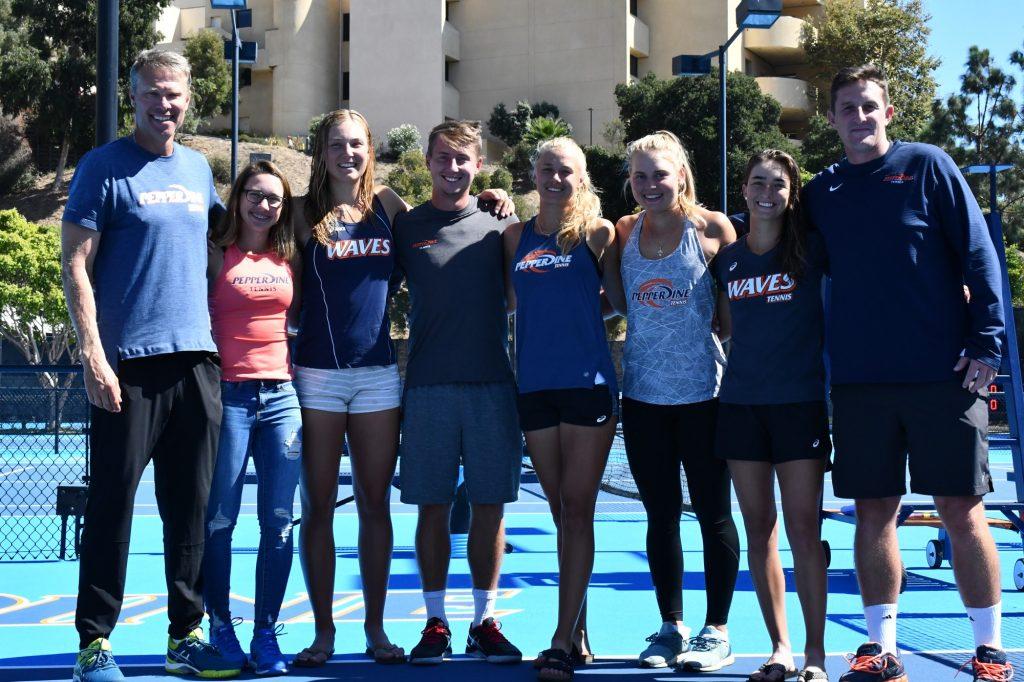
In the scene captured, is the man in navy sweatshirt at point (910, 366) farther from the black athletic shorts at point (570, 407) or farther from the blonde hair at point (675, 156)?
the black athletic shorts at point (570, 407)

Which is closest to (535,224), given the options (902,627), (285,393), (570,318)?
(570,318)

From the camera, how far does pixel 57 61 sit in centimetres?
4612

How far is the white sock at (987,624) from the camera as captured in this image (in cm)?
405

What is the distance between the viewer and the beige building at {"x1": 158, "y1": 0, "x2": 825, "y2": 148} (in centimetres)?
5275

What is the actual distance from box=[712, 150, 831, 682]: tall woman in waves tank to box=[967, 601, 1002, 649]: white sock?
0.54 meters

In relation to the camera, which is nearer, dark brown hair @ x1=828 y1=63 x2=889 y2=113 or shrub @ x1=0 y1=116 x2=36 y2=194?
dark brown hair @ x1=828 y1=63 x2=889 y2=113

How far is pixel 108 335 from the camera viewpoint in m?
4.31

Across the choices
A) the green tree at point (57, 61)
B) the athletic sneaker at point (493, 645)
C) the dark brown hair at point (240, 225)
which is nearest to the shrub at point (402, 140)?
the green tree at point (57, 61)

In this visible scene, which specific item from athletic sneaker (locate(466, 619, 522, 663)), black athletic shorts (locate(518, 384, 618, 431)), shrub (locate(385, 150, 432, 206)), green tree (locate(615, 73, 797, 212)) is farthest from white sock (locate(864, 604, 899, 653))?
shrub (locate(385, 150, 432, 206))

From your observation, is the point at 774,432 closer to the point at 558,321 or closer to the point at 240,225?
the point at 558,321

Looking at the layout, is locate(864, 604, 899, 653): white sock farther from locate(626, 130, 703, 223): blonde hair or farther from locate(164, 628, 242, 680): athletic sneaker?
locate(164, 628, 242, 680): athletic sneaker

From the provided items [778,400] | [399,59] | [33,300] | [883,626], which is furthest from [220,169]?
[883,626]

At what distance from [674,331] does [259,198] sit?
5.90ft

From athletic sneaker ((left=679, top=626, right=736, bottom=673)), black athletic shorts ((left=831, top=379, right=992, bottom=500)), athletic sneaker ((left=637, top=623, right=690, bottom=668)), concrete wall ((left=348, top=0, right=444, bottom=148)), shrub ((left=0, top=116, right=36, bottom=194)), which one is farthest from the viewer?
concrete wall ((left=348, top=0, right=444, bottom=148))
